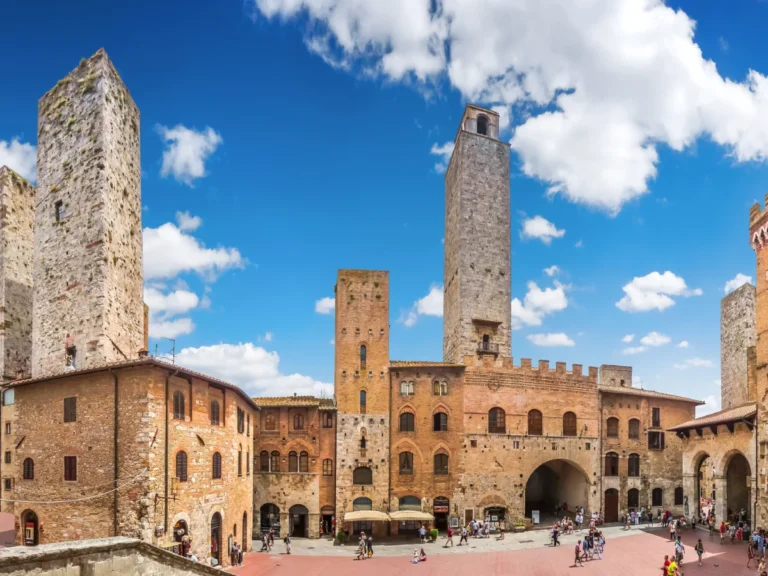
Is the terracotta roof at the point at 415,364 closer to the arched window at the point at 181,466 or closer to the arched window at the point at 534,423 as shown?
the arched window at the point at 534,423

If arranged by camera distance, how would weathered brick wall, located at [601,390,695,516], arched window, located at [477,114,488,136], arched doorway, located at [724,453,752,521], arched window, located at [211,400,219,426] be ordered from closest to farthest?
arched window, located at [211,400,219,426] → arched doorway, located at [724,453,752,521] → weathered brick wall, located at [601,390,695,516] → arched window, located at [477,114,488,136]

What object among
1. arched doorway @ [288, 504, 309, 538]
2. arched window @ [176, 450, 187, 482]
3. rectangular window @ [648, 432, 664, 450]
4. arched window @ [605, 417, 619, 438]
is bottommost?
arched doorway @ [288, 504, 309, 538]

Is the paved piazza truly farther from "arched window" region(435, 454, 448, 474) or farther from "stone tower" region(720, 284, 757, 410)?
"stone tower" region(720, 284, 757, 410)

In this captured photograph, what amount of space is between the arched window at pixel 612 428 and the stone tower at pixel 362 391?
646 inches

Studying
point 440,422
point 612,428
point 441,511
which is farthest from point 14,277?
point 612,428

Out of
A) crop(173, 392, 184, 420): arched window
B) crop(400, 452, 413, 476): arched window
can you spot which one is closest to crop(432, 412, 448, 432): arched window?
crop(400, 452, 413, 476): arched window

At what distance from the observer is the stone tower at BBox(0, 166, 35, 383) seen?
34.4m

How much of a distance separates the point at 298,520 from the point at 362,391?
930 cm

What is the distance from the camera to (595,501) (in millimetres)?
40125

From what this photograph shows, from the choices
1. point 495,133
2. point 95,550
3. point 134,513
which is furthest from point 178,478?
point 495,133

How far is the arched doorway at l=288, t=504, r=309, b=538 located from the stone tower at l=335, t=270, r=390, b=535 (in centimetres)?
243

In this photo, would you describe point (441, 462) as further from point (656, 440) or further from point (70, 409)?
point (70, 409)

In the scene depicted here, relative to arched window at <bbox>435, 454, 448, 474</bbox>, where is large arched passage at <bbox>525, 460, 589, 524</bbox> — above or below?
below

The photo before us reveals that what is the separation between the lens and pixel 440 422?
38.9m
